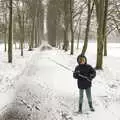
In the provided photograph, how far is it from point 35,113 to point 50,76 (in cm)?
720

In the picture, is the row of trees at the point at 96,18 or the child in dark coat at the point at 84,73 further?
the row of trees at the point at 96,18

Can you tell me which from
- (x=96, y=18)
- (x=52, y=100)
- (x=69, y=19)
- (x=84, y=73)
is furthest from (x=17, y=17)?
(x=84, y=73)

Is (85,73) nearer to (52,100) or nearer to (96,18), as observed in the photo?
(52,100)

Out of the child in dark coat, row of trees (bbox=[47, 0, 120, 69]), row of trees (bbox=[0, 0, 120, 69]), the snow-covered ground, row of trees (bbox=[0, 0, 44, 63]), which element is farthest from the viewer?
row of trees (bbox=[0, 0, 44, 63])

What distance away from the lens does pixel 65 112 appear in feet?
25.2

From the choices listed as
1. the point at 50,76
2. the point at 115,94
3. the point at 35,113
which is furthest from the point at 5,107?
the point at 50,76

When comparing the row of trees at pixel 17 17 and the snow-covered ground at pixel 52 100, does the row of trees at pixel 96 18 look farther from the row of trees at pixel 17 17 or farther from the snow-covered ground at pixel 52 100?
Answer: the snow-covered ground at pixel 52 100

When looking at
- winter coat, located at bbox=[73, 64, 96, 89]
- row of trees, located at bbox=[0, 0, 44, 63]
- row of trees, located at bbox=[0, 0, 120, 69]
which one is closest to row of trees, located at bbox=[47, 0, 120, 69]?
row of trees, located at bbox=[0, 0, 120, 69]

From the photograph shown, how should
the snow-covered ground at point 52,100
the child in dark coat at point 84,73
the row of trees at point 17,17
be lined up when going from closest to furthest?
the snow-covered ground at point 52,100, the child in dark coat at point 84,73, the row of trees at point 17,17

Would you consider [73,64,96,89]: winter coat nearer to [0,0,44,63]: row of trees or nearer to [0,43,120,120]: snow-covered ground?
[0,43,120,120]: snow-covered ground

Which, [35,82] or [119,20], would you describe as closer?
[35,82]

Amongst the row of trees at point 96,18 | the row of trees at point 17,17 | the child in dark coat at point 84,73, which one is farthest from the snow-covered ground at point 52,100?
the row of trees at point 17,17

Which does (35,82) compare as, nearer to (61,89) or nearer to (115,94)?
(61,89)

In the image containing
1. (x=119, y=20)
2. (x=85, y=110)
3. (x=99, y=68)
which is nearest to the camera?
(x=85, y=110)
